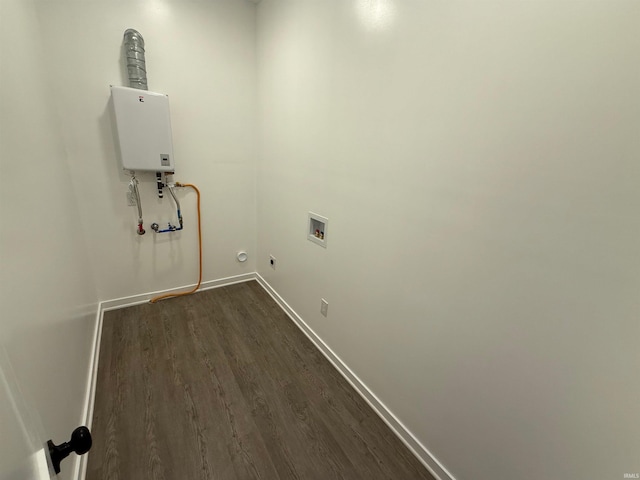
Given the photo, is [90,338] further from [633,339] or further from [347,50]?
[633,339]

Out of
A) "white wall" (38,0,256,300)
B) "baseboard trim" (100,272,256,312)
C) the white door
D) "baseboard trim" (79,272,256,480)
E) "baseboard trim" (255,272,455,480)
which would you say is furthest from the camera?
"baseboard trim" (100,272,256,312)

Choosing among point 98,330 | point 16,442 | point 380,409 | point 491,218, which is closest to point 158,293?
point 98,330

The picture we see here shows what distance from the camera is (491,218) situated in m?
1.01

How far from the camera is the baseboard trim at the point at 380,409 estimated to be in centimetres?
134

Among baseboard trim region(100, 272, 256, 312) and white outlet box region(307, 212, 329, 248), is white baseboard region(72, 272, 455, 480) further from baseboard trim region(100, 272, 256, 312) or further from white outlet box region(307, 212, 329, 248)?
white outlet box region(307, 212, 329, 248)

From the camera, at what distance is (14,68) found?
1078mm

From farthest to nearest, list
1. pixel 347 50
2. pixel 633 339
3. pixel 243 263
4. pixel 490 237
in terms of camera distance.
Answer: pixel 243 263 < pixel 347 50 < pixel 490 237 < pixel 633 339

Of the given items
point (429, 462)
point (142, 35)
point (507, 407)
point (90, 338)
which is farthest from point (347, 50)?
point (90, 338)

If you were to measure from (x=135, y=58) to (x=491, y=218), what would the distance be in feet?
8.40

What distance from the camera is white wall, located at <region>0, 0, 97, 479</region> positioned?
75 cm

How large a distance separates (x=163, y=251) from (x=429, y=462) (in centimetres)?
266

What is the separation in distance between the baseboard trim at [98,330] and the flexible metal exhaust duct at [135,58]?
1866mm

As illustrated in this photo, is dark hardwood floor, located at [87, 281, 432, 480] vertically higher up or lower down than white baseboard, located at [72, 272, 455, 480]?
lower down

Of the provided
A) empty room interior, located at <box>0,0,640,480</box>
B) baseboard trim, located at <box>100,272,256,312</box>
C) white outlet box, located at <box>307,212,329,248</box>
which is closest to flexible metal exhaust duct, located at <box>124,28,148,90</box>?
empty room interior, located at <box>0,0,640,480</box>
